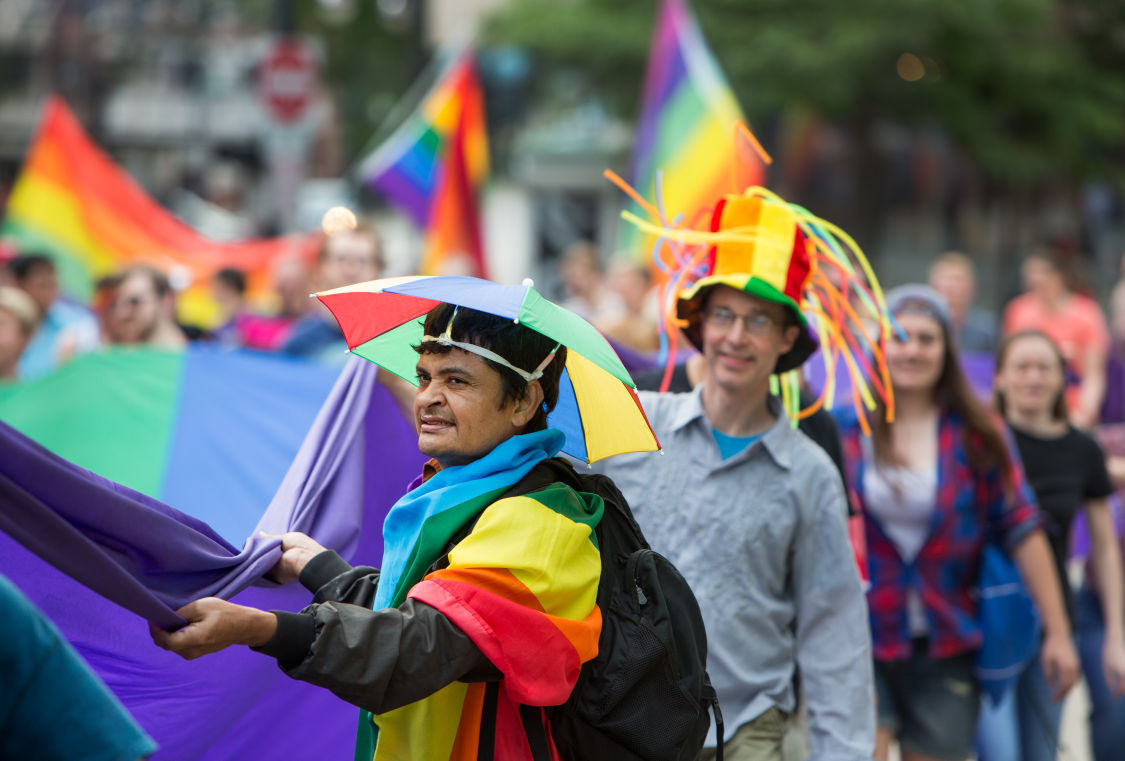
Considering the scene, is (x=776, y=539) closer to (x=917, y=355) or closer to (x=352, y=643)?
(x=917, y=355)

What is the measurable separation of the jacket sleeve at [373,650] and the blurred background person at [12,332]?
16.1 ft

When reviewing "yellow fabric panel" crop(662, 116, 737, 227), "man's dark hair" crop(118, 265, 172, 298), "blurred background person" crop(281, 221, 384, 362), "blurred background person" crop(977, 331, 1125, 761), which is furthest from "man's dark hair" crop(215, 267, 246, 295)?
"blurred background person" crop(977, 331, 1125, 761)

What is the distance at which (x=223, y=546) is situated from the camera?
267 centimetres

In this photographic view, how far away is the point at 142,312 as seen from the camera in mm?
6477

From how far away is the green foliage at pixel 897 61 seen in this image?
1805 centimetres

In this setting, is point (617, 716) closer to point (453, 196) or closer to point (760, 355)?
point (760, 355)

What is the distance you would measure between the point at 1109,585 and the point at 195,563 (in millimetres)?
3876

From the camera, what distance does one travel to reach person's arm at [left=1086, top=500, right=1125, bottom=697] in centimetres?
526

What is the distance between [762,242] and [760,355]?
32 cm

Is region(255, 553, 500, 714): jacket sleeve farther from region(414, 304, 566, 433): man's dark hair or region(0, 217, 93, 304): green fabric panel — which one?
region(0, 217, 93, 304): green fabric panel

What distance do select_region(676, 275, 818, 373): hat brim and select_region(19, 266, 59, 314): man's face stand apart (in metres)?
5.42

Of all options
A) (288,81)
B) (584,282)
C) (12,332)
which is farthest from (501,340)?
(288,81)

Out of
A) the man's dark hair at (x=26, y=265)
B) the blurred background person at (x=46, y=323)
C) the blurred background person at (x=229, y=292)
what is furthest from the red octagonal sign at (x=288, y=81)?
the man's dark hair at (x=26, y=265)

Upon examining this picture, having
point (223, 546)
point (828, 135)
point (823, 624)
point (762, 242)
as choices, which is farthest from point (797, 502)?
point (828, 135)
